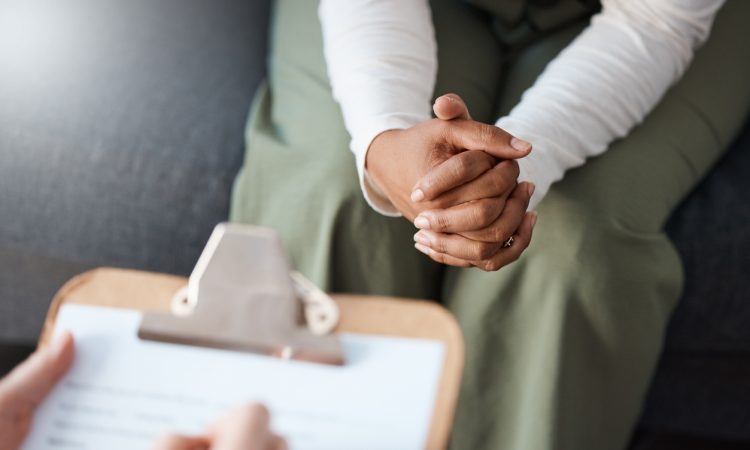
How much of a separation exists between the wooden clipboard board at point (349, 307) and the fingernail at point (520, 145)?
0.13m

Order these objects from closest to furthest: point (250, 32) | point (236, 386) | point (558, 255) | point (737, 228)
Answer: point (236, 386), point (558, 255), point (737, 228), point (250, 32)

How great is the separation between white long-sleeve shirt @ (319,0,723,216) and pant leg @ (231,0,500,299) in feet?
0.11

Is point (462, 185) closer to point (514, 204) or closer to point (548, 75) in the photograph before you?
point (514, 204)

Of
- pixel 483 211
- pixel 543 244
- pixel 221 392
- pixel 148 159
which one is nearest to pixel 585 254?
pixel 543 244

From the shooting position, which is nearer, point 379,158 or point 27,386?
point 27,386

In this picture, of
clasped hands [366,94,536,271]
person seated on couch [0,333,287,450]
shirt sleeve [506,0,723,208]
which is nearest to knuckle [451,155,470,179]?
clasped hands [366,94,536,271]

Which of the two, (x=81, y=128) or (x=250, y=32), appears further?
(x=250, y=32)

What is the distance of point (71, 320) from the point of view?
1.55 feet

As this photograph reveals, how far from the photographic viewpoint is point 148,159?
0.75 meters

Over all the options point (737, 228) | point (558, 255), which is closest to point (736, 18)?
point (737, 228)

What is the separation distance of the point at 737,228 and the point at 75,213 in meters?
0.67

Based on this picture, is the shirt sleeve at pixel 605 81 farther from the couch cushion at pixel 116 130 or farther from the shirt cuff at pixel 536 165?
the couch cushion at pixel 116 130

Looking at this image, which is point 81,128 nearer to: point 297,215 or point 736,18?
point 297,215

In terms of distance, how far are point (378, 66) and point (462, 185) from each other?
0.15m
